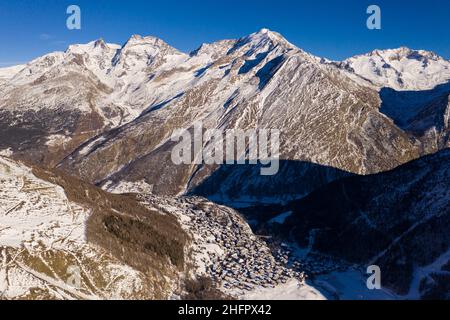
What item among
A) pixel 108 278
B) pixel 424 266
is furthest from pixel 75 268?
pixel 424 266

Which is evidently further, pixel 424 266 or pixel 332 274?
pixel 332 274

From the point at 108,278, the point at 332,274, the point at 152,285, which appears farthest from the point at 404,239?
the point at 108,278

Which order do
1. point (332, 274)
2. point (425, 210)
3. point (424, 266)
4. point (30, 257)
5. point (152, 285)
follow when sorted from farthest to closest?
point (425, 210)
point (332, 274)
point (424, 266)
point (152, 285)
point (30, 257)

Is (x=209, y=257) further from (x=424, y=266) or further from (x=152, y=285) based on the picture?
(x=424, y=266)

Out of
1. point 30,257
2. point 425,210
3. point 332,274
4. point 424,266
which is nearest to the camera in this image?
point 30,257

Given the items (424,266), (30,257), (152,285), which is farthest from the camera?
(424,266)

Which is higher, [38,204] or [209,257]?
[38,204]
